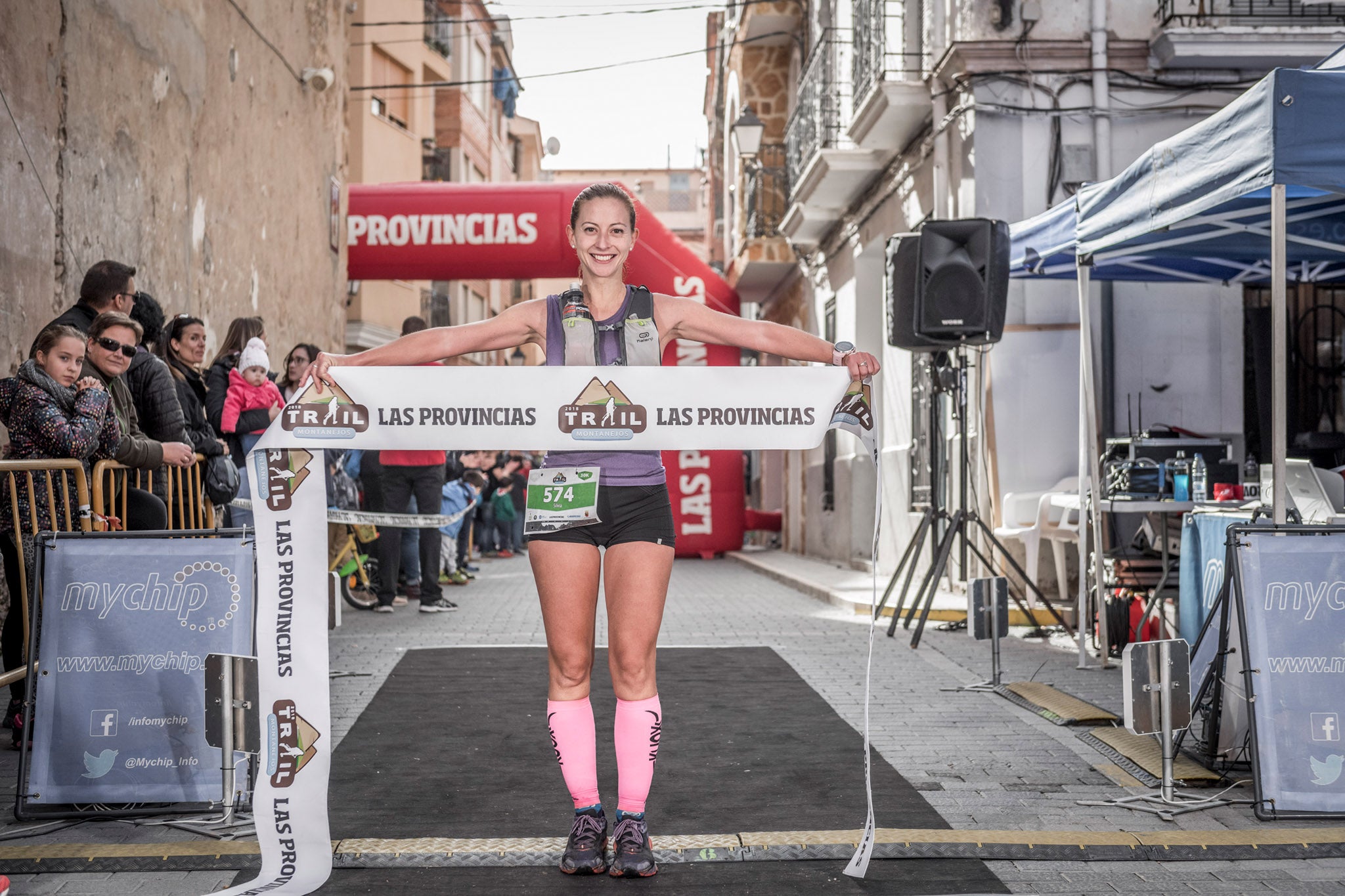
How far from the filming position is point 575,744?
3.85 metres

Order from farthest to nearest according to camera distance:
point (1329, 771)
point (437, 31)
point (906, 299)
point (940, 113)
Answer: point (437, 31) < point (940, 113) < point (906, 299) < point (1329, 771)

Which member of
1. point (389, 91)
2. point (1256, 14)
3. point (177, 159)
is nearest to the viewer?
point (177, 159)

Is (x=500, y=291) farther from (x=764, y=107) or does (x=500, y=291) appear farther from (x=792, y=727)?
(x=792, y=727)

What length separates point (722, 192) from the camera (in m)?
32.8

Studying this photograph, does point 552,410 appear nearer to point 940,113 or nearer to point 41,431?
point 41,431

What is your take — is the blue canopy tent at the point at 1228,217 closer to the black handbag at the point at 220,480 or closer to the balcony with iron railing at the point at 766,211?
the black handbag at the point at 220,480

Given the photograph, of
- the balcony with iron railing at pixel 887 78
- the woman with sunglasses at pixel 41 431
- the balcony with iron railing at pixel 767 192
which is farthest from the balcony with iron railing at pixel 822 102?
the woman with sunglasses at pixel 41 431

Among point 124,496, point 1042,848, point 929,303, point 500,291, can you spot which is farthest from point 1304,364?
point 500,291

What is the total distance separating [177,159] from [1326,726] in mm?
9662

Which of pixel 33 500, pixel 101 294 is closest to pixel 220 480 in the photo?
pixel 101 294

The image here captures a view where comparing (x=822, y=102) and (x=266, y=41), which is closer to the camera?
(x=266, y=41)

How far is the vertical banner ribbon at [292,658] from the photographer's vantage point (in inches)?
150

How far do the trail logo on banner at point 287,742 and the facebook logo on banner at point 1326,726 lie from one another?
321cm

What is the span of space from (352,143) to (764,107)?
1173 cm
